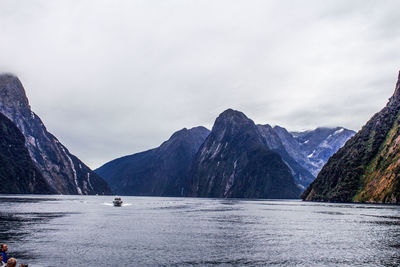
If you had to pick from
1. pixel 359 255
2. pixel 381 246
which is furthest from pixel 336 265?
pixel 381 246

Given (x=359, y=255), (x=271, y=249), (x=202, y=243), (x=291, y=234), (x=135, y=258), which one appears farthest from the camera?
(x=291, y=234)

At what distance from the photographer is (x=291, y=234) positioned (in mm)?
72062

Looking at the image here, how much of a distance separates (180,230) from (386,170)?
159022mm

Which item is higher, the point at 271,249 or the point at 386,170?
the point at 386,170

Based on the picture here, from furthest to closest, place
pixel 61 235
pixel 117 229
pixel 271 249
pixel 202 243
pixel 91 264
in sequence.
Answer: pixel 117 229 < pixel 61 235 < pixel 202 243 < pixel 271 249 < pixel 91 264

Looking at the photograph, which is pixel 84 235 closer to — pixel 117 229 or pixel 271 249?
pixel 117 229

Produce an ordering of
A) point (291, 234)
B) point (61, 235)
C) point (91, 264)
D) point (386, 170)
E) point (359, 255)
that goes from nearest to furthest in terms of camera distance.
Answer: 1. point (91, 264)
2. point (359, 255)
3. point (61, 235)
4. point (291, 234)
5. point (386, 170)

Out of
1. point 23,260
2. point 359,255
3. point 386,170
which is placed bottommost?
point 359,255

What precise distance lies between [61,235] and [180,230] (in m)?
22.4

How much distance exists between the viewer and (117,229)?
7688cm

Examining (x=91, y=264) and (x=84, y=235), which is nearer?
(x=91, y=264)

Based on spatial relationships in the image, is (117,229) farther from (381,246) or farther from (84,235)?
(381,246)

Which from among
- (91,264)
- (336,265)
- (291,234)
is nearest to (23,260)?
(91,264)

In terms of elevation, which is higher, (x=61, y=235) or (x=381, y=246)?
(x=61, y=235)
